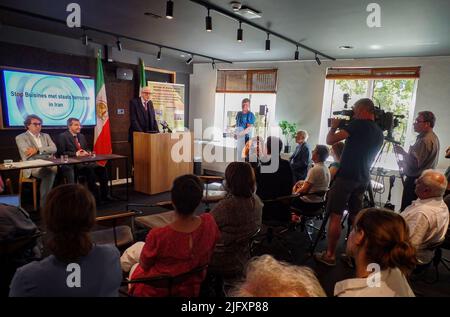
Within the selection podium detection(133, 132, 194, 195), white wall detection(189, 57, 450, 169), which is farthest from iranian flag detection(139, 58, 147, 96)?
white wall detection(189, 57, 450, 169)

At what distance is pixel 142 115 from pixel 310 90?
10.9ft

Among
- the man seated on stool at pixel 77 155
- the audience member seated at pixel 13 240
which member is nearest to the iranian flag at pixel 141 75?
the man seated on stool at pixel 77 155

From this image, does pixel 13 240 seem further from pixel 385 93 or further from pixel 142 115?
pixel 385 93

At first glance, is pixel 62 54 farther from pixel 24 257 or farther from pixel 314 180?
pixel 314 180

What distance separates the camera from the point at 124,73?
5.52m

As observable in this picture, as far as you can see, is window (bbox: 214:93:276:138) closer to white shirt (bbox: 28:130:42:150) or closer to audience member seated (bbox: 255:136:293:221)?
audience member seated (bbox: 255:136:293:221)

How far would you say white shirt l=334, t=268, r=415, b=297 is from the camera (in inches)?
41.8

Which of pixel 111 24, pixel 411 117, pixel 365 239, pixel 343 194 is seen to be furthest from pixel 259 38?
pixel 365 239

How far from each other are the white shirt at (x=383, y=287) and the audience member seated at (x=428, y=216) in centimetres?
111

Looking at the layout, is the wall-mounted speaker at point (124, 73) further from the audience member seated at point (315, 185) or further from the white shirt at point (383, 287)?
the white shirt at point (383, 287)

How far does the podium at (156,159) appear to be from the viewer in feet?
16.2

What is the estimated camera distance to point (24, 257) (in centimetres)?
182
